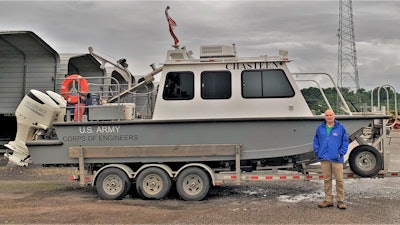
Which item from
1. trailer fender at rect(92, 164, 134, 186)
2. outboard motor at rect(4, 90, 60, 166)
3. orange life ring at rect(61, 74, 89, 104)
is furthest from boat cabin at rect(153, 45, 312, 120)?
outboard motor at rect(4, 90, 60, 166)

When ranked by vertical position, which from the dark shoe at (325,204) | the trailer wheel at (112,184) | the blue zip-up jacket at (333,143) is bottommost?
the dark shoe at (325,204)

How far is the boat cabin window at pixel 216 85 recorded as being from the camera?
25.6 ft

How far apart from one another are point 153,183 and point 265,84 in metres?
2.89

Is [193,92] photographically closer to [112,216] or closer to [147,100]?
[147,100]

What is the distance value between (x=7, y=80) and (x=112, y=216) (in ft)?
34.5

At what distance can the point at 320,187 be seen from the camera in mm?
9078

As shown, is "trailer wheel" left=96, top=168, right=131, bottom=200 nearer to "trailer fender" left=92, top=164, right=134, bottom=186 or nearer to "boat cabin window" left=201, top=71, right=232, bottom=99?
"trailer fender" left=92, top=164, right=134, bottom=186

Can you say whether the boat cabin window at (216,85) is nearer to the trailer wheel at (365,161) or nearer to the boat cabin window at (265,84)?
the boat cabin window at (265,84)

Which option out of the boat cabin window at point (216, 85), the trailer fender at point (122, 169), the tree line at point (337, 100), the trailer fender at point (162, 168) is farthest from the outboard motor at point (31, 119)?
the tree line at point (337, 100)

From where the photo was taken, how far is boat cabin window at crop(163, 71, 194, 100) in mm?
7883

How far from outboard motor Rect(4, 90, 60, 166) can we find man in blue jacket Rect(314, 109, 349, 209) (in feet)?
17.1

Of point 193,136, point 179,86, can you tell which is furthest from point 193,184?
point 179,86

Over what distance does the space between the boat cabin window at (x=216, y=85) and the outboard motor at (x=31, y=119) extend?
3061mm

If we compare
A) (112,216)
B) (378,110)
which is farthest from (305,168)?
(112,216)
